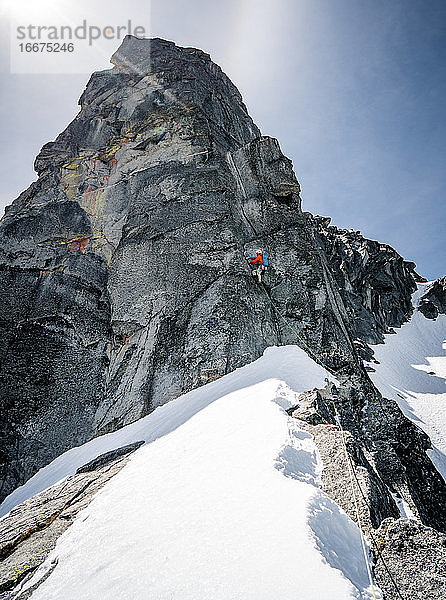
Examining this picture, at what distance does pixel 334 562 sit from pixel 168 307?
1351 centimetres

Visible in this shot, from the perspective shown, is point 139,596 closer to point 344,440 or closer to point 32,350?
point 344,440

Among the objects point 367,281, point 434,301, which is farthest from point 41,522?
point 434,301

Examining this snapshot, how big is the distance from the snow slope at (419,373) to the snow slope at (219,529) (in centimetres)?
2035

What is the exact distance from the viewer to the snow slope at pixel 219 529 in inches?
136

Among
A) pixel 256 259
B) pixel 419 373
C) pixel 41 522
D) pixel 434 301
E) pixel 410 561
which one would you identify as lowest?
pixel 419 373

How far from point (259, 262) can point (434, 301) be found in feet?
235

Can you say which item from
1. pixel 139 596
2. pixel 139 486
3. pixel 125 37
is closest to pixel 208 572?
pixel 139 596

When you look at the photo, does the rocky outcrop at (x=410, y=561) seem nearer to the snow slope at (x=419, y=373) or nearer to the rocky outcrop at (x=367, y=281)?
the snow slope at (x=419, y=373)

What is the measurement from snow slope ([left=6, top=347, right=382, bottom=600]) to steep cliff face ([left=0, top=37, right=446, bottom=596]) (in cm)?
283

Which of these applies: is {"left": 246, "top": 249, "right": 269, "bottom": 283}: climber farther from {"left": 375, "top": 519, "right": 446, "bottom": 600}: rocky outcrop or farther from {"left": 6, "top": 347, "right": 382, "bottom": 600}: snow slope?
{"left": 375, "top": 519, "right": 446, "bottom": 600}: rocky outcrop

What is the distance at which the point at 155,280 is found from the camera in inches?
690

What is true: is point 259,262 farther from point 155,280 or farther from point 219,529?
point 219,529

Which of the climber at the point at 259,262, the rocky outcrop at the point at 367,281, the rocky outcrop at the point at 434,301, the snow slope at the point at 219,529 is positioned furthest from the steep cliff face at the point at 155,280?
the rocky outcrop at the point at 434,301

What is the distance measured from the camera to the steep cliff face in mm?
14320
